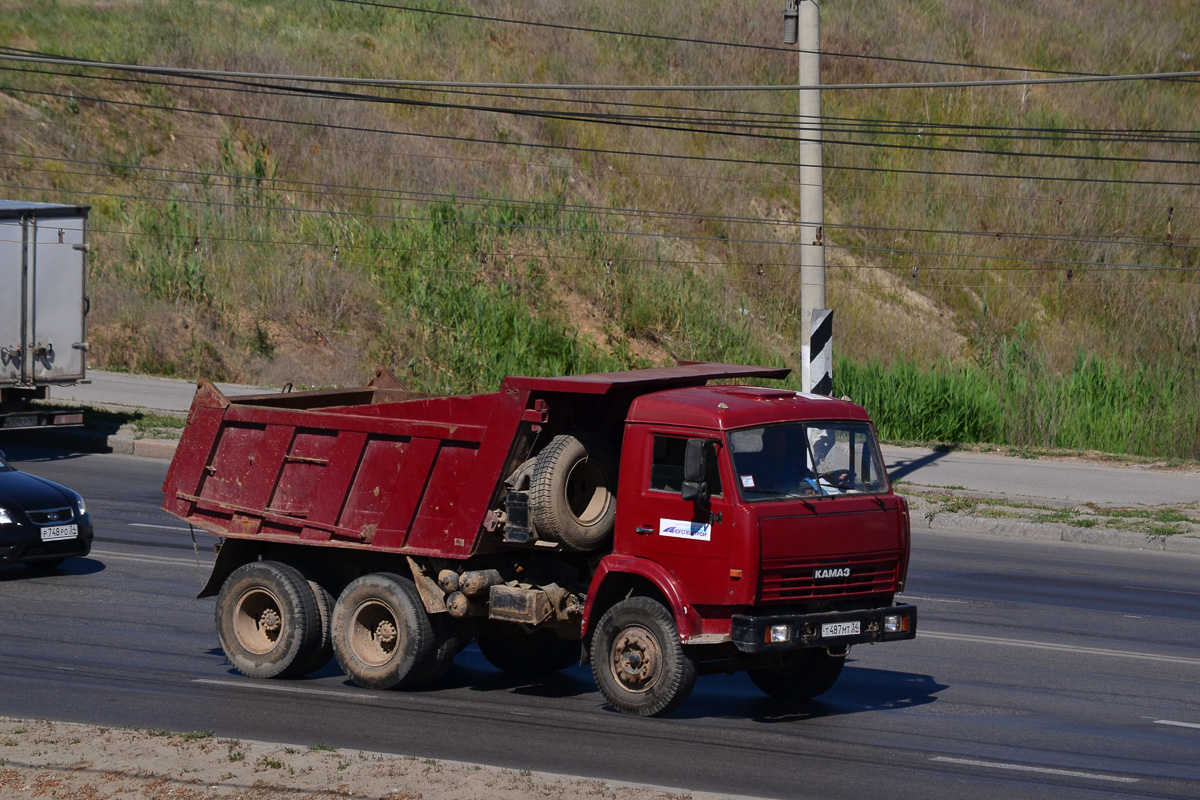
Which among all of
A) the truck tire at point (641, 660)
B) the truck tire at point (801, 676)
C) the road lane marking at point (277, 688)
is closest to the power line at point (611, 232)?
the truck tire at point (801, 676)

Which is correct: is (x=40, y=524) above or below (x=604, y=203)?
below

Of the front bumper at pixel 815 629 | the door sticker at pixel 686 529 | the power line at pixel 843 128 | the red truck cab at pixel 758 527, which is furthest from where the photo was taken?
the power line at pixel 843 128

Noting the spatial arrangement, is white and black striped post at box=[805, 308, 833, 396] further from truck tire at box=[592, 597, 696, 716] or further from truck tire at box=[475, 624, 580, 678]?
truck tire at box=[592, 597, 696, 716]

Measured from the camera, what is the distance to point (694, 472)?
830cm

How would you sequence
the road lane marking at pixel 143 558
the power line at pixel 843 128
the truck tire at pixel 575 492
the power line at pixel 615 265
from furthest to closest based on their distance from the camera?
the power line at pixel 843 128
the power line at pixel 615 265
the road lane marking at pixel 143 558
the truck tire at pixel 575 492

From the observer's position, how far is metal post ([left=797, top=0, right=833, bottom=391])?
57.6ft

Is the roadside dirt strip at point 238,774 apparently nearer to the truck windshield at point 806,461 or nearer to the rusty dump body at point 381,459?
the rusty dump body at point 381,459

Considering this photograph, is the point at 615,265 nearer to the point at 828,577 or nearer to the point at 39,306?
the point at 39,306

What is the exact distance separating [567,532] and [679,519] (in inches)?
30.6

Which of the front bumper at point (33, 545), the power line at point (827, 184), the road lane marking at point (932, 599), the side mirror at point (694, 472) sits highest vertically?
the power line at point (827, 184)

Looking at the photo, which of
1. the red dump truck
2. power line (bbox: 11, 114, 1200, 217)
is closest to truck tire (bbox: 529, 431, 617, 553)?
the red dump truck

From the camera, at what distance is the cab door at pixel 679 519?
8.35 metres

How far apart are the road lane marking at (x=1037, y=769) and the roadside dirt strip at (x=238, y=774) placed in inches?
84.0

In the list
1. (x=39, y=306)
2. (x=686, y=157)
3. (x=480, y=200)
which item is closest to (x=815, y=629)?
(x=39, y=306)
